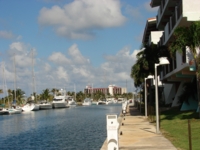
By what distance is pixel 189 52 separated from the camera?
25.0m

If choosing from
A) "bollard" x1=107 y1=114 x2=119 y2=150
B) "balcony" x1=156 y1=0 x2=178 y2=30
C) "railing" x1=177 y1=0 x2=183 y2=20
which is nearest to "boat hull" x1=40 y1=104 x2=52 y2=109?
"balcony" x1=156 y1=0 x2=178 y2=30

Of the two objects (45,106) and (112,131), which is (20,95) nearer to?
(45,106)

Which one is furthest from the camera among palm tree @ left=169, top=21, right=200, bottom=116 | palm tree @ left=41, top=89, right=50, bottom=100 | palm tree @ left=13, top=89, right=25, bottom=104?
palm tree @ left=41, top=89, right=50, bottom=100

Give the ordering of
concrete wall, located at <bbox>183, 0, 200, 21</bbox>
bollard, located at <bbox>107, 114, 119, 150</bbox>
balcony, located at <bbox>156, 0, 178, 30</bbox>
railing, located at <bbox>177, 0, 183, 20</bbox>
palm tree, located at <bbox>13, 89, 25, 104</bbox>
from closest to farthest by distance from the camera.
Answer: bollard, located at <bbox>107, 114, 119, 150</bbox>
concrete wall, located at <bbox>183, 0, 200, 21</bbox>
railing, located at <bbox>177, 0, 183, 20</bbox>
balcony, located at <bbox>156, 0, 178, 30</bbox>
palm tree, located at <bbox>13, 89, 25, 104</bbox>

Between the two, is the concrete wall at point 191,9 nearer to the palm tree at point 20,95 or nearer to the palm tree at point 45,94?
the palm tree at point 20,95

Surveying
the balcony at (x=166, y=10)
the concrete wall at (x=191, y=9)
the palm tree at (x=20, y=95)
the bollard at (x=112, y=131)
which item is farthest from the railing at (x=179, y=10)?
the palm tree at (x=20, y=95)

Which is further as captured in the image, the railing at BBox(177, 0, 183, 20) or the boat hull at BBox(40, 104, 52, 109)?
the boat hull at BBox(40, 104, 52, 109)

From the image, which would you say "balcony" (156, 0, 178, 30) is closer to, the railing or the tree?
the tree

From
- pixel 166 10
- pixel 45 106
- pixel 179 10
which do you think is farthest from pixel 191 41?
pixel 45 106

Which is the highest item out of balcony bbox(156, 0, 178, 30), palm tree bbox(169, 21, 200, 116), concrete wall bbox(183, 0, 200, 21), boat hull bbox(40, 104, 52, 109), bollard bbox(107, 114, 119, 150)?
balcony bbox(156, 0, 178, 30)

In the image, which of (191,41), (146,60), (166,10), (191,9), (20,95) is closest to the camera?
(191,41)

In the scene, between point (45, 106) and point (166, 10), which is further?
point (45, 106)

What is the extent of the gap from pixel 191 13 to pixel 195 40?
3.19 meters

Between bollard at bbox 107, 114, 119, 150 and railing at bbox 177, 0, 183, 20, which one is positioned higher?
railing at bbox 177, 0, 183, 20
